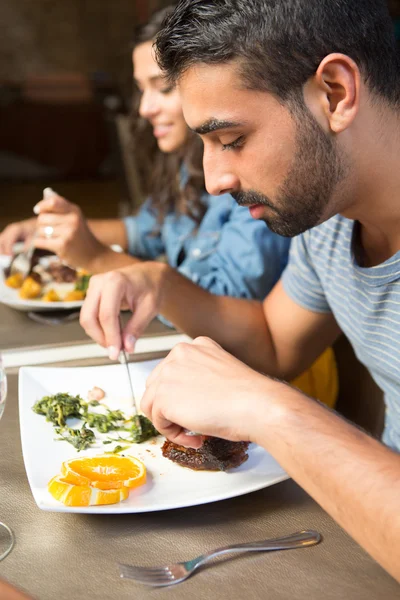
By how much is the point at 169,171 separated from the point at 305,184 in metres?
1.37

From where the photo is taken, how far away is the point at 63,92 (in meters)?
7.82

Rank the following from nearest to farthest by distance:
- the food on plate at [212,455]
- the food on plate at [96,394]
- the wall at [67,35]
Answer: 1. the food on plate at [212,455]
2. the food on plate at [96,394]
3. the wall at [67,35]

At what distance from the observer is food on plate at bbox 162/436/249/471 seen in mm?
1053

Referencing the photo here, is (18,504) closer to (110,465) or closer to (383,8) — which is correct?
(110,465)

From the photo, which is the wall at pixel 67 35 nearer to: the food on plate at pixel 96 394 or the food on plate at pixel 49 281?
the food on plate at pixel 49 281

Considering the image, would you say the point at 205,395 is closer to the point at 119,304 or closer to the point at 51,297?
the point at 119,304

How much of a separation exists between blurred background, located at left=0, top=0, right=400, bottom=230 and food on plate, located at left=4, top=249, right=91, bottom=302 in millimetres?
4893

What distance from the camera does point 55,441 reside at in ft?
3.67

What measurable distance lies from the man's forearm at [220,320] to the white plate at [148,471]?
29 centimetres

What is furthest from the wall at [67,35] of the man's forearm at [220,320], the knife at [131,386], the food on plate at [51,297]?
the knife at [131,386]

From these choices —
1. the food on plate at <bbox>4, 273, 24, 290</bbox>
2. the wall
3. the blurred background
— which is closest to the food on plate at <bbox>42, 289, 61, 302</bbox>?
the food on plate at <bbox>4, 273, 24, 290</bbox>

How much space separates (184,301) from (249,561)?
2.46ft

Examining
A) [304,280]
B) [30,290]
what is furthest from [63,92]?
[304,280]

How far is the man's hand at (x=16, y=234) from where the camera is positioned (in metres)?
2.17
